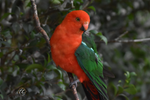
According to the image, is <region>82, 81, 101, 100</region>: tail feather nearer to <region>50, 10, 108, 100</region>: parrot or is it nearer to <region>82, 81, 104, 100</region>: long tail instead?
<region>82, 81, 104, 100</region>: long tail

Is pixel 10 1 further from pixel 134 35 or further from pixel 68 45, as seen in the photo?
pixel 134 35

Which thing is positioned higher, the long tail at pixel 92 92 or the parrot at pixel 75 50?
the parrot at pixel 75 50

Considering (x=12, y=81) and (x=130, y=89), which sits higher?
(x=12, y=81)

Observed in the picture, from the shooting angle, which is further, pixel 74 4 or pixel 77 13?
pixel 74 4

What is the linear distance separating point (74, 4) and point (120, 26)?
3.26ft

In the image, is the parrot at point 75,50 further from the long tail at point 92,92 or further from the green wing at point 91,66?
the long tail at point 92,92

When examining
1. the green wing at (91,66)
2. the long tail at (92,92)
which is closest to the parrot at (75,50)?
the green wing at (91,66)

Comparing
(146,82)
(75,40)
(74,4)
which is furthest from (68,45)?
(146,82)

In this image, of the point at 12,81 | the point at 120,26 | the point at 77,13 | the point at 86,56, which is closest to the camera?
the point at 77,13

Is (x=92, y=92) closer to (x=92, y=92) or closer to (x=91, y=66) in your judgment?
(x=92, y=92)

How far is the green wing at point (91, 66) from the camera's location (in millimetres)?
1047

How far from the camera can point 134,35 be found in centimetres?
206

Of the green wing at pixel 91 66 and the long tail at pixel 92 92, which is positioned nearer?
the green wing at pixel 91 66

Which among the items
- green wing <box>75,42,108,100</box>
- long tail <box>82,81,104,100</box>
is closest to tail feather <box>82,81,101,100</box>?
long tail <box>82,81,104,100</box>
